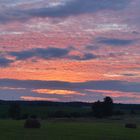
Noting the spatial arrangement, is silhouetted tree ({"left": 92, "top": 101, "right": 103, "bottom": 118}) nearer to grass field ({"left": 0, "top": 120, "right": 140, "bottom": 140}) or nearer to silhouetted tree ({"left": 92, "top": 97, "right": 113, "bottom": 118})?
silhouetted tree ({"left": 92, "top": 97, "right": 113, "bottom": 118})

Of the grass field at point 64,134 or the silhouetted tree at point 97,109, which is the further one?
the silhouetted tree at point 97,109

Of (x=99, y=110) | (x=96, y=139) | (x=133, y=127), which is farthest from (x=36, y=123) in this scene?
(x=99, y=110)

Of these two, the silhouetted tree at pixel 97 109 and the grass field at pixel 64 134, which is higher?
the silhouetted tree at pixel 97 109

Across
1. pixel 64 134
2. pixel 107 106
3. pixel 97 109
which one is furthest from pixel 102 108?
pixel 64 134

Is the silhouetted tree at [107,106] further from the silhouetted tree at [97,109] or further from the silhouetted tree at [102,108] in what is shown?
the silhouetted tree at [97,109]

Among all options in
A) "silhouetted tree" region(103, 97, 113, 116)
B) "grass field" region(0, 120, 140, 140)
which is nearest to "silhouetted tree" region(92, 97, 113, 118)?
"silhouetted tree" region(103, 97, 113, 116)

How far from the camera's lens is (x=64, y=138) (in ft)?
112

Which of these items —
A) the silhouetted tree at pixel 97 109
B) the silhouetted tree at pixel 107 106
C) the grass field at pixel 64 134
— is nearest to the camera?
the grass field at pixel 64 134

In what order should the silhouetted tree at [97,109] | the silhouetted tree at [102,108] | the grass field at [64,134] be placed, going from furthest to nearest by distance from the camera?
the silhouetted tree at [102,108] < the silhouetted tree at [97,109] < the grass field at [64,134]

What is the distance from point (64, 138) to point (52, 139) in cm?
176

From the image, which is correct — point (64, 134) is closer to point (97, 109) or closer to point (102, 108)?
point (97, 109)

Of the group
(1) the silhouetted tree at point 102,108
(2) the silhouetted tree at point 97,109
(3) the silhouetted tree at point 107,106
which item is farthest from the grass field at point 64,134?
(3) the silhouetted tree at point 107,106

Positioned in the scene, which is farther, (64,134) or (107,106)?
(107,106)

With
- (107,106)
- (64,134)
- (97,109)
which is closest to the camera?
(64,134)
